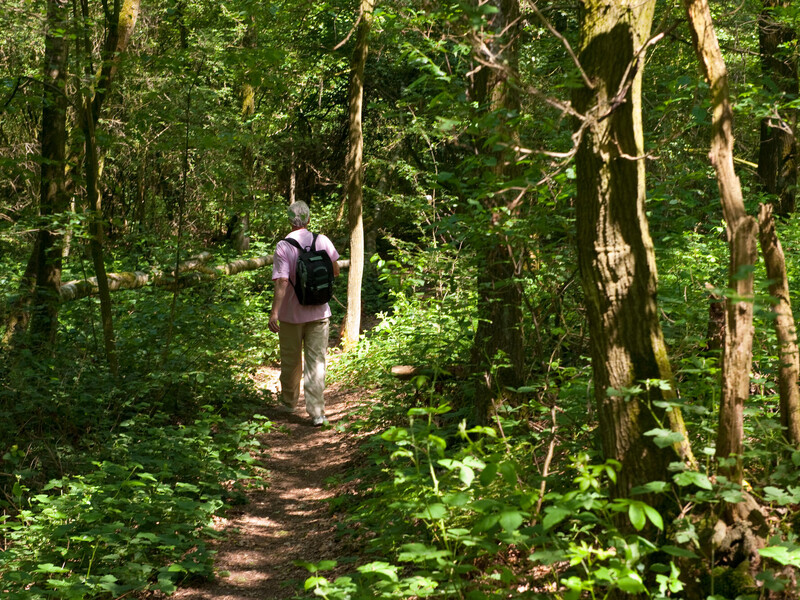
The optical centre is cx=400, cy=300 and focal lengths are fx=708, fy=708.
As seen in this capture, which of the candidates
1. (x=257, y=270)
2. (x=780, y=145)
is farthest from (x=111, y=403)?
(x=780, y=145)

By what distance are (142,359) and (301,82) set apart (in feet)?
38.3

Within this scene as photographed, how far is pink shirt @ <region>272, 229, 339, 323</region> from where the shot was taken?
783 centimetres

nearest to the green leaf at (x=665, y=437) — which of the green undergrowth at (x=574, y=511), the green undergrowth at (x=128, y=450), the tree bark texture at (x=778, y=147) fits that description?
the green undergrowth at (x=574, y=511)

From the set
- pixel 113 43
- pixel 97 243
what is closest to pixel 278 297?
pixel 97 243

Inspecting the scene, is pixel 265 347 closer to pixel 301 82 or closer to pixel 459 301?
pixel 459 301

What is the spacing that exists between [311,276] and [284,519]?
292 centimetres

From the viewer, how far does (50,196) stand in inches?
316

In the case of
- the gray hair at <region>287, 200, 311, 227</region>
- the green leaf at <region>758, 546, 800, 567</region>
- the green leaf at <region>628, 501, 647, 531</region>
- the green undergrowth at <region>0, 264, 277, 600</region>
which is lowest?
the green undergrowth at <region>0, 264, 277, 600</region>

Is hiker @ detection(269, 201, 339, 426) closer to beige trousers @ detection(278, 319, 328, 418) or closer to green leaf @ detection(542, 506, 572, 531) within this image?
beige trousers @ detection(278, 319, 328, 418)

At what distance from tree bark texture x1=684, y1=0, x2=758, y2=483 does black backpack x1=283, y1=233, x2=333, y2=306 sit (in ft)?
17.7

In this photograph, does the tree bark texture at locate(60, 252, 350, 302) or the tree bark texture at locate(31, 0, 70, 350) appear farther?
the tree bark texture at locate(60, 252, 350, 302)

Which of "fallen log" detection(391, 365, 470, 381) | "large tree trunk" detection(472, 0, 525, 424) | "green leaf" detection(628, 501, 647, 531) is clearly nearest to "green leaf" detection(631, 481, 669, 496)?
"green leaf" detection(628, 501, 647, 531)

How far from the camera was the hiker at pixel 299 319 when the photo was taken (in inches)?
309

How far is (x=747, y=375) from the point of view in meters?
2.81
